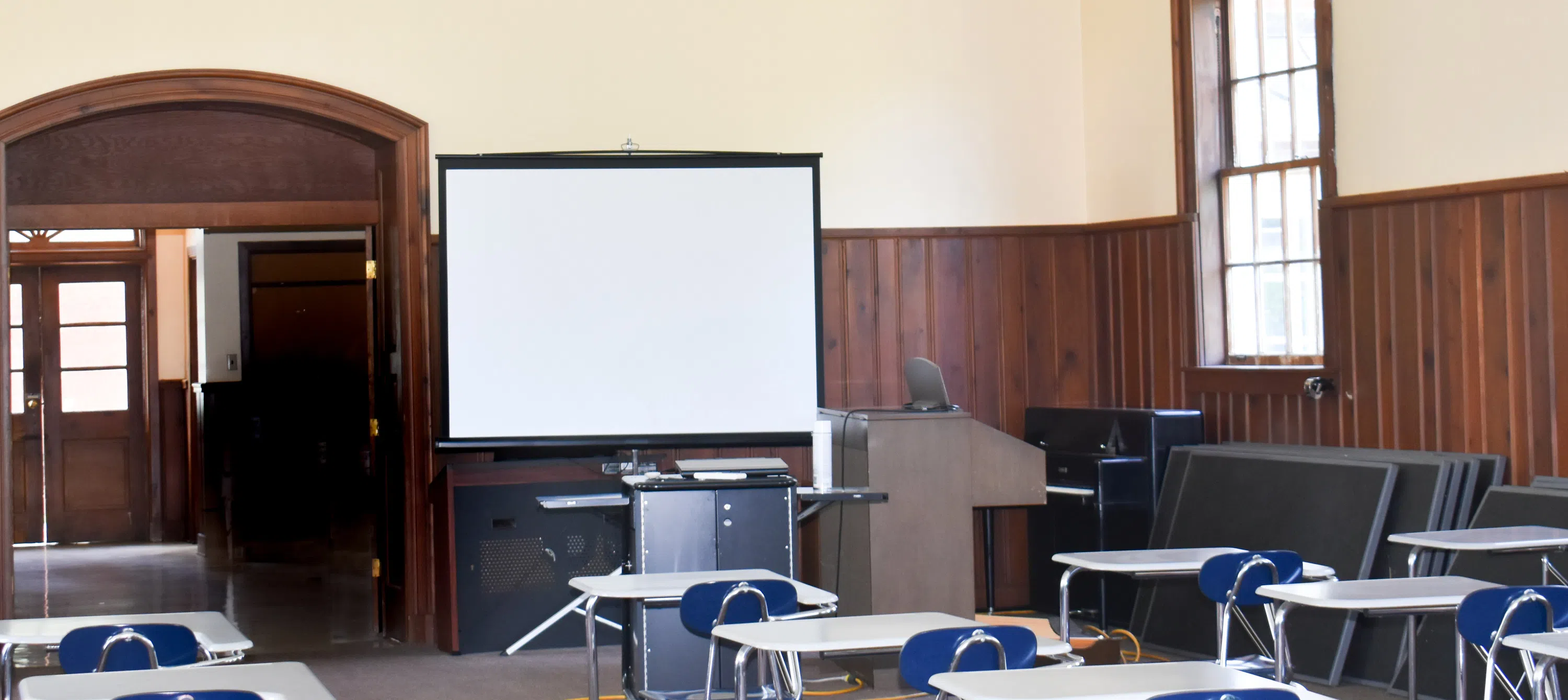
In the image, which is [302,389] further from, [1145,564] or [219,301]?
[1145,564]

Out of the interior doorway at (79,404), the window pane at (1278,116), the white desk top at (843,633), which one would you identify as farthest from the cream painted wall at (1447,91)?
the interior doorway at (79,404)

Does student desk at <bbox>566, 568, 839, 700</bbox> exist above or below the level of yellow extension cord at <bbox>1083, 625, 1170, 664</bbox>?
above

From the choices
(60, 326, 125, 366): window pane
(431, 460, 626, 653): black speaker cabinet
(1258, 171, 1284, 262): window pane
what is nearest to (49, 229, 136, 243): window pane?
(60, 326, 125, 366): window pane

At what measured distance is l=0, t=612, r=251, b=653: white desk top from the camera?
367cm

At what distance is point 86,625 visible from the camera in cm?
370

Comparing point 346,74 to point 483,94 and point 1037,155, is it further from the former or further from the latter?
point 1037,155

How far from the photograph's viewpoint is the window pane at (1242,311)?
6.61m

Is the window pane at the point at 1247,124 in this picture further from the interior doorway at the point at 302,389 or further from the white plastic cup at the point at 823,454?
the interior doorway at the point at 302,389

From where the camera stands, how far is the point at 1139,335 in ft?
23.1

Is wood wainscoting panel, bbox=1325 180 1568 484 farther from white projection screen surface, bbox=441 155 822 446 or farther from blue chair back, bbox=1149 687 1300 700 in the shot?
blue chair back, bbox=1149 687 1300 700

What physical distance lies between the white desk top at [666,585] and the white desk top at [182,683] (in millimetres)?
1016

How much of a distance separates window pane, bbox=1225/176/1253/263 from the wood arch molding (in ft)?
12.3

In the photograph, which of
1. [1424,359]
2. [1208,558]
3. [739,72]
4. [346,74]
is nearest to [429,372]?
[346,74]

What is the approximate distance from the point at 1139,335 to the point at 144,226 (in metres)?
4.86
